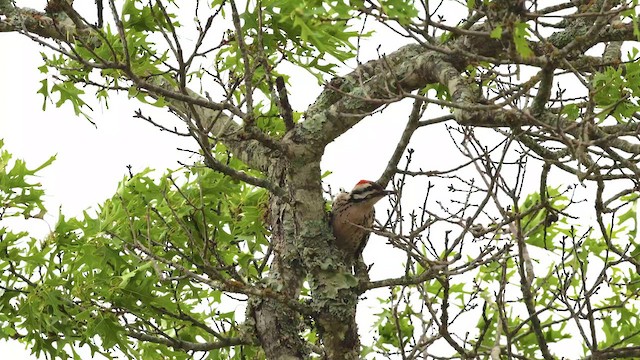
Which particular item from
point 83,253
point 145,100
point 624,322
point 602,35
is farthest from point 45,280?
point 624,322

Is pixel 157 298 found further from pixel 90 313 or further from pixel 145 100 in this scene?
pixel 145 100

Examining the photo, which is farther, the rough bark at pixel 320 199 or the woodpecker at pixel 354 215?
the woodpecker at pixel 354 215

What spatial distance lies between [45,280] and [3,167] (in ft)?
3.12

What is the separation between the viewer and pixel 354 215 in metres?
5.84

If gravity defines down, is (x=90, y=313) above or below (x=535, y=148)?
below

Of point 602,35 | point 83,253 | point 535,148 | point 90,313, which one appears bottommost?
point 90,313

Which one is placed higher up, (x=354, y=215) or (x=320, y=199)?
(x=354, y=215)

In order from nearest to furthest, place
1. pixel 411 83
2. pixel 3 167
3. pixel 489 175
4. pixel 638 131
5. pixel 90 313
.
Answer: pixel 638 131 → pixel 489 175 → pixel 411 83 → pixel 90 313 → pixel 3 167

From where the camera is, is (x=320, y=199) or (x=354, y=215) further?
(x=354, y=215)

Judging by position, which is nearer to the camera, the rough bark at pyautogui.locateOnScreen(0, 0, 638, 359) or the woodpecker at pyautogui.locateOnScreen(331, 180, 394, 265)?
the rough bark at pyautogui.locateOnScreen(0, 0, 638, 359)

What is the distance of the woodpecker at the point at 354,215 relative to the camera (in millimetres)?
5645

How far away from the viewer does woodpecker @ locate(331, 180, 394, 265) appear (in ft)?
18.5

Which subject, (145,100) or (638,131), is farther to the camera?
(145,100)

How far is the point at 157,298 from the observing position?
19.3ft
